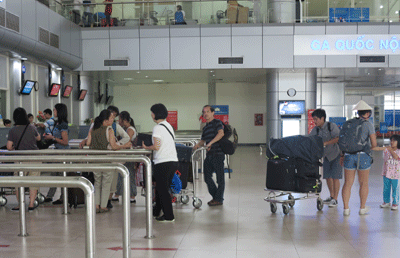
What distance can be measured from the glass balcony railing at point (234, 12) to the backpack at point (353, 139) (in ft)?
40.4

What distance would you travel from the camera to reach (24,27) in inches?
519

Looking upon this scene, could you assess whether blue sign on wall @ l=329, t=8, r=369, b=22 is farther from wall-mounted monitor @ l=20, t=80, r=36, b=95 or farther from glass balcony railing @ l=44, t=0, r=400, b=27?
wall-mounted monitor @ l=20, t=80, r=36, b=95

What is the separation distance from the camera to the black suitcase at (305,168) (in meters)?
6.54

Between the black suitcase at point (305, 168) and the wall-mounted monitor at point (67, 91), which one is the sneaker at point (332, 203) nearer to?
the black suitcase at point (305, 168)

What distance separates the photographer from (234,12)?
18.5 m

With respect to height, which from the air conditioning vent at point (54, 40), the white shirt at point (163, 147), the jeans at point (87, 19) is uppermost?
the jeans at point (87, 19)

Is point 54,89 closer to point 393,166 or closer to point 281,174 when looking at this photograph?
point 281,174

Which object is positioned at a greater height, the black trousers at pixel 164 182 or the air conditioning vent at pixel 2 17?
the air conditioning vent at pixel 2 17

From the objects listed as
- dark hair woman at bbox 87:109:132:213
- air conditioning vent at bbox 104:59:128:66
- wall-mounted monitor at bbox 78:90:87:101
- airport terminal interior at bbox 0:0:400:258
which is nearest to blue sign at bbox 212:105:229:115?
airport terminal interior at bbox 0:0:400:258

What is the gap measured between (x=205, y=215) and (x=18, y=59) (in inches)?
426

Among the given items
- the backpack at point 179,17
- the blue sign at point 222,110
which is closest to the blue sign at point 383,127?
the blue sign at point 222,110

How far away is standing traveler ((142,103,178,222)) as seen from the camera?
6.09 m

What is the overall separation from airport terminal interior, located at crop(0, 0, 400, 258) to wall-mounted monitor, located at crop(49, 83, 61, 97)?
0.25ft

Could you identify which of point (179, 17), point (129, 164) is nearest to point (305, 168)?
point (129, 164)
